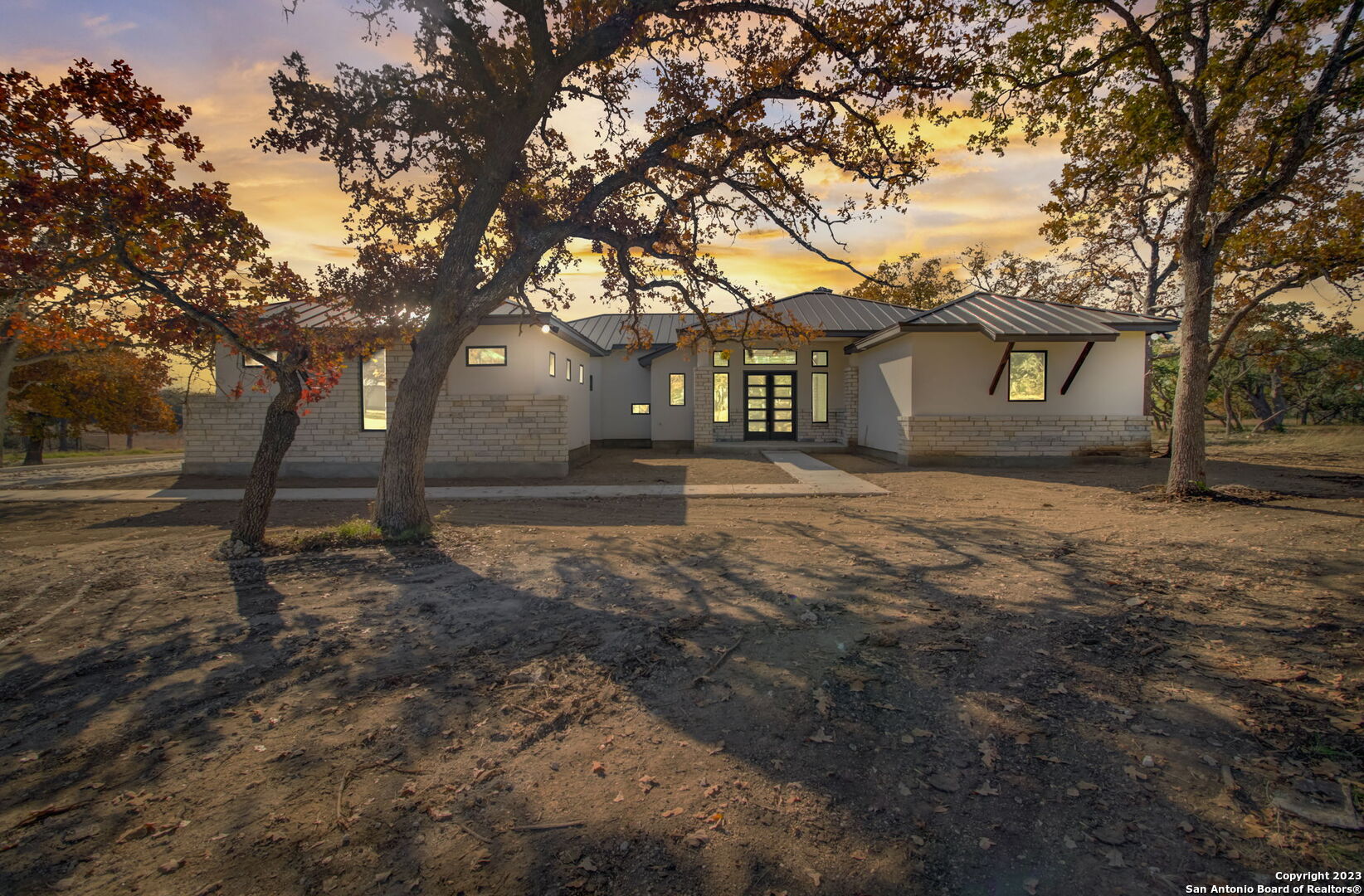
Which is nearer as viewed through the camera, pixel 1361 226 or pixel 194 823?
pixel 194 823

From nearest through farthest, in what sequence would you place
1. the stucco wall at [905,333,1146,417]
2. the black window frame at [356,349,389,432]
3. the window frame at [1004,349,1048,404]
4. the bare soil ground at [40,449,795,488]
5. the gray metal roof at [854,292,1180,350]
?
the bare soil ground at [40,449,795,488]
the gray metal roof at [854,292,1180,350]
the black window frame at [356,349,389,432]
the stucco wall at [905,333,1146,417]
the window frame at [1004,349,1048,404]

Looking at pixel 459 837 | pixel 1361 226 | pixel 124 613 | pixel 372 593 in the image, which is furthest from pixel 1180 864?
pixel 1361 226

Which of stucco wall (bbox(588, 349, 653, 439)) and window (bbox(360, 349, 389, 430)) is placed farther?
stucco wall (bbox(588, 349, 653, 439))

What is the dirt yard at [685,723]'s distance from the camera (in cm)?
212

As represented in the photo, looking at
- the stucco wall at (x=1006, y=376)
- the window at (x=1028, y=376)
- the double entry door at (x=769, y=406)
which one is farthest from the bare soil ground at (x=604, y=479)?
the window at (x=1028, y=376)

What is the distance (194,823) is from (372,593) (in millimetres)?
2890

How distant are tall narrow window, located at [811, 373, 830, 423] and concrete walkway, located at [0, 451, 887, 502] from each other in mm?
7708

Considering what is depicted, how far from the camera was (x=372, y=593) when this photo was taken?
509 cm

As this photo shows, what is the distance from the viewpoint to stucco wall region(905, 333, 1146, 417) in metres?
15.0

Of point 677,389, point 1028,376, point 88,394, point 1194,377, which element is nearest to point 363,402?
point 677,389

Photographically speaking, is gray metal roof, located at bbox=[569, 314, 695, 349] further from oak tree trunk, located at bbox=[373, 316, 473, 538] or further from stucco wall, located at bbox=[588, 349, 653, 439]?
oak tree trunk, located at bbox=[373, 316, 473, 538]

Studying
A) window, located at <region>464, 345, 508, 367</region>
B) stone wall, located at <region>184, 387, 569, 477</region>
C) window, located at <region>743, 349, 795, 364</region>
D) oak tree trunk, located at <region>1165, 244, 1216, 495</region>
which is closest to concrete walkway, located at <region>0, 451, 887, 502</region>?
stone wall, located at <region>184, 387, 569, 477</region>

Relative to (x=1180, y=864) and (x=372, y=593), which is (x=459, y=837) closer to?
(x=1180, y=864)

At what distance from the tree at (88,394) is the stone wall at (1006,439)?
2275 cm
